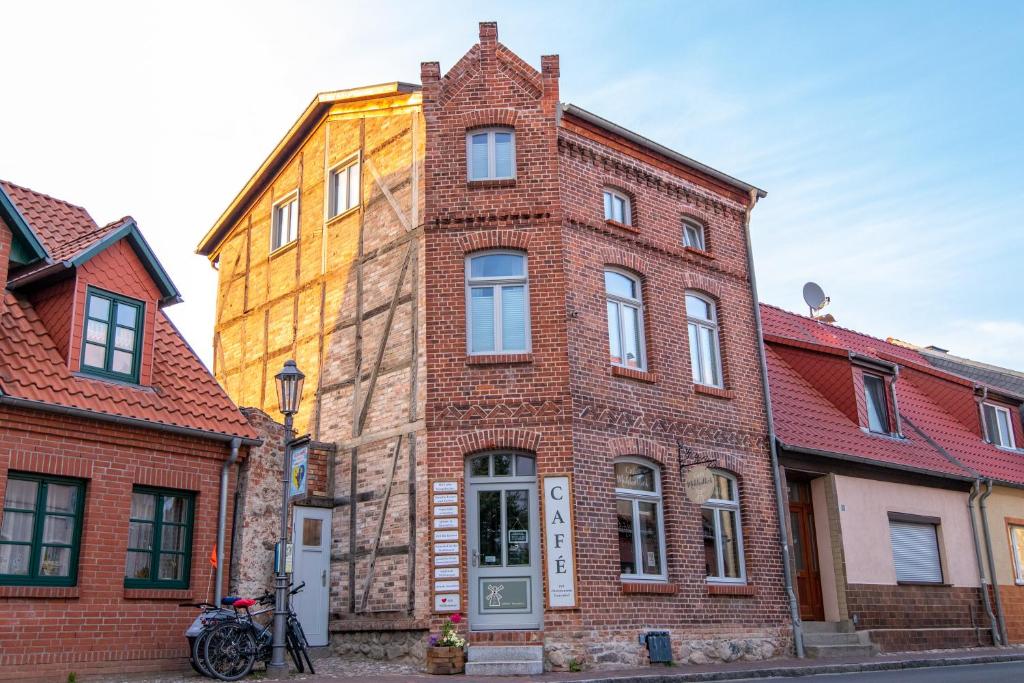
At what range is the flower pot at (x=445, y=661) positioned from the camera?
43.2ft

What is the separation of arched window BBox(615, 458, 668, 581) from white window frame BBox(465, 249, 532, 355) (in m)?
2.55

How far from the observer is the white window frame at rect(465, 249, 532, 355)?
15.3 m

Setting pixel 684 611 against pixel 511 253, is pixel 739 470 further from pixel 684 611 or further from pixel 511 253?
pixel 511 253

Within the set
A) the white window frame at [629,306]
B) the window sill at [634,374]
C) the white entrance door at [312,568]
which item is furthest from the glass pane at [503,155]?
the white entrance door at [312,568]

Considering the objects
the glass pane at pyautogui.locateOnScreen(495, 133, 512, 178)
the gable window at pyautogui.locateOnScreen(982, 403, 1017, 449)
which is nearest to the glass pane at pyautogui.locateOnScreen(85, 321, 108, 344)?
the glass pane at pyautogui.locateOnScreen(495, 133, 512, 178)

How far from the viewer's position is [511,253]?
15.8 metres

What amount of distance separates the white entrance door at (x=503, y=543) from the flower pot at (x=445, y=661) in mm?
931

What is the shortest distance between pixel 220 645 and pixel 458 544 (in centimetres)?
355

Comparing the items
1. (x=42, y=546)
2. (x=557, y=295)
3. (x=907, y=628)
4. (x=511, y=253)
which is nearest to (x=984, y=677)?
(x=907, y=628)

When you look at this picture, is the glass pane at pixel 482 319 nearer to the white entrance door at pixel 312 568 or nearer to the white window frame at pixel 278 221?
the white entrance door at pixel 312 568

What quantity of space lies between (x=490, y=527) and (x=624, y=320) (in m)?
4.22

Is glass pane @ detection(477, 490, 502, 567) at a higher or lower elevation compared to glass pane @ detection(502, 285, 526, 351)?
lower

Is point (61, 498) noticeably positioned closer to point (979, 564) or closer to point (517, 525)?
point (517, 525)

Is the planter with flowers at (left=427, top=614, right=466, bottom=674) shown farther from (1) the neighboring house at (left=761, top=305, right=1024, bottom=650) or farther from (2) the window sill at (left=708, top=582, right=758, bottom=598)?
(1) the neighboring house at (left=761, top=305, right=1024, bottom=650)
